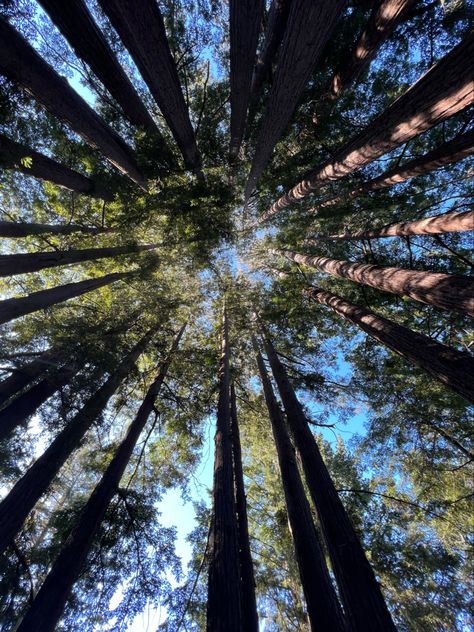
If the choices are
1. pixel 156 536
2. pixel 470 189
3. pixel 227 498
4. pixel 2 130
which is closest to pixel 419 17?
pixel 470 189

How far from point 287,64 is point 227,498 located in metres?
7.81

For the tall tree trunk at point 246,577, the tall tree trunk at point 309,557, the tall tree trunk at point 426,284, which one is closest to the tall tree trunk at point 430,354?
the tall tree trunk at point 426,284

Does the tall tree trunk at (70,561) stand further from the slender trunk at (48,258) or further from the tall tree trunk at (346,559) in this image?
the slender trunk at (48,258)

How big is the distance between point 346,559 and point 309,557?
2.77ft

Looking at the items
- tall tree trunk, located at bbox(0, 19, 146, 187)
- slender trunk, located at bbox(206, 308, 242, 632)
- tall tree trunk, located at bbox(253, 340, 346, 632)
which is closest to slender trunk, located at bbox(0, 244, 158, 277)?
tall tree trunk, located at bbox(0, 19, 146, 187)

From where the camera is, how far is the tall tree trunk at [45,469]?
442 centimetres

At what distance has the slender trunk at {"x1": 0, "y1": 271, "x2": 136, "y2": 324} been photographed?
5.13m

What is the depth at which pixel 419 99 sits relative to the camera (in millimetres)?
3479

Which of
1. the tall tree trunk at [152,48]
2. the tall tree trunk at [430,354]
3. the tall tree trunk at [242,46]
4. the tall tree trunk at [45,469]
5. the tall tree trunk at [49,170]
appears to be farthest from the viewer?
the tall tree trunk at [242,46]

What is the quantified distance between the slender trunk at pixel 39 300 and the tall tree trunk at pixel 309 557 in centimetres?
628

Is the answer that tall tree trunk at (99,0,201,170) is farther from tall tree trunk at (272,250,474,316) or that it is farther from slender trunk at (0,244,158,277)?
tall tree trunk at (272,250,474,316)

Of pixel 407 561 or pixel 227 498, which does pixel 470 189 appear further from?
pixel 407 561

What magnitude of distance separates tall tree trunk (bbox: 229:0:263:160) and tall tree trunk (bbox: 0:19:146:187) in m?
3.45

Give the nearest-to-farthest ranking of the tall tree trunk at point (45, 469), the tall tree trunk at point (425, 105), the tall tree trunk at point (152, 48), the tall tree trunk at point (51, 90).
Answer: the tall tree trunk at point (425, 105), the tall tree trunk at point (51, 90), the tall tree trunk at point (45, 469), the tall tree trunk at point (152, 48)
